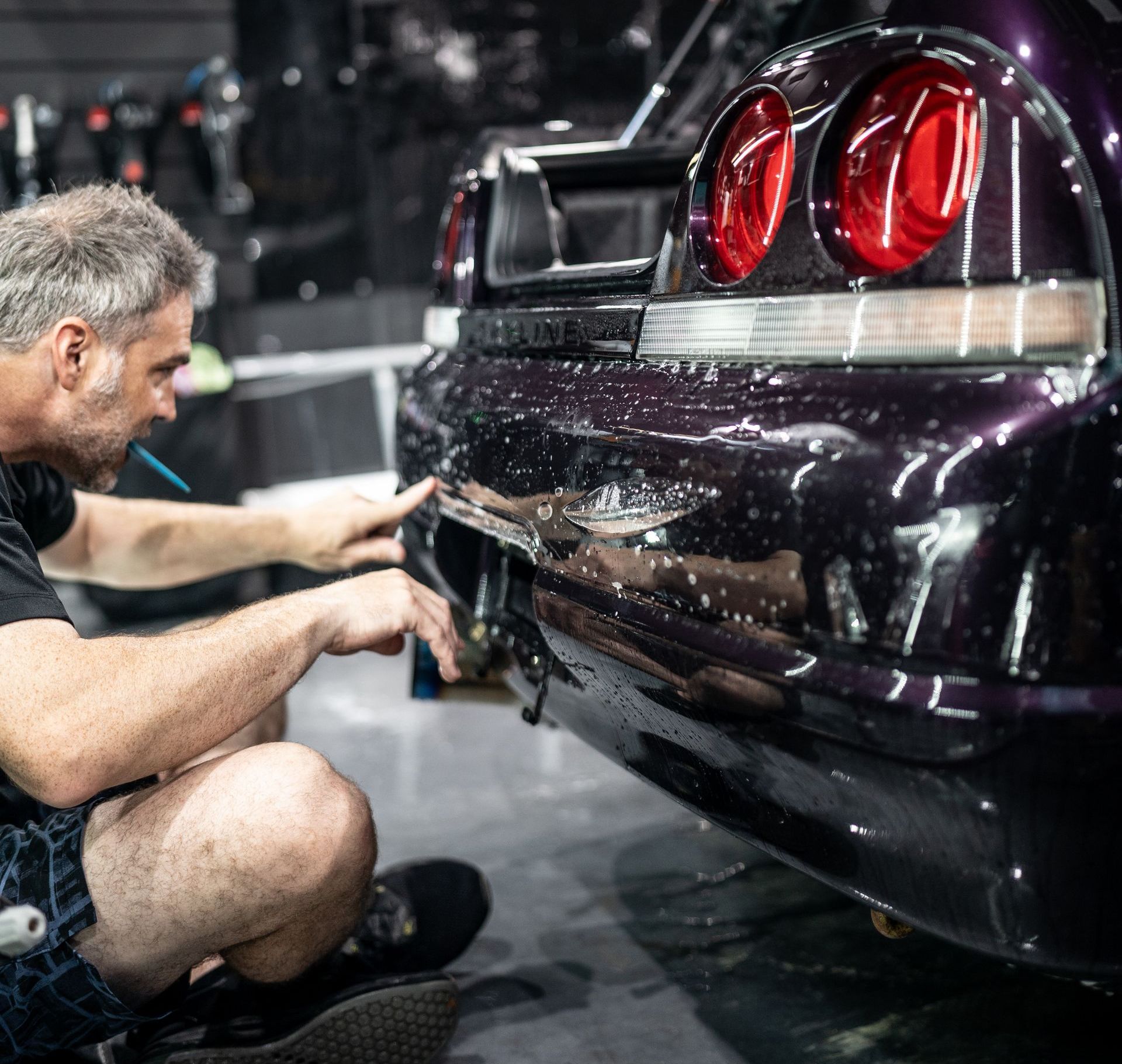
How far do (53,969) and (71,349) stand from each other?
74cm

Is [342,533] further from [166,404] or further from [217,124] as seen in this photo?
[217,124]

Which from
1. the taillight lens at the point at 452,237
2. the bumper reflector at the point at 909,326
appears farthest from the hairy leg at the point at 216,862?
the taillight lens at the point at 452,237

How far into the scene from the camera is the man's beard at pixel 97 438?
1.54 meters

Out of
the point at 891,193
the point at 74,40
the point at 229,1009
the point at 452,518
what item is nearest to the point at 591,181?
the point at 452,518

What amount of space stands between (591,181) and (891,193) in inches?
41.4

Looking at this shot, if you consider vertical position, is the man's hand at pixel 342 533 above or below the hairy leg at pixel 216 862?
above

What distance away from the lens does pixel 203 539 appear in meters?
2.03

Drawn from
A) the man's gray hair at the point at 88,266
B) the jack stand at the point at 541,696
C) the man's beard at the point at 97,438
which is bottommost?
the jack stand at the point at 541,696

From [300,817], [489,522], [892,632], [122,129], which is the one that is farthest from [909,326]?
[122,129]

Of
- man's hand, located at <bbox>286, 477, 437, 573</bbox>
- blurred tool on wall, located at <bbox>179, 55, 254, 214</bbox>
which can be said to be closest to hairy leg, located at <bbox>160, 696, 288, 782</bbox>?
man's hand, located at <bbox>286, 477, 437, 573</bbox>

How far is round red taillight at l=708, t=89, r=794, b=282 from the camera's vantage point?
1.22 metres

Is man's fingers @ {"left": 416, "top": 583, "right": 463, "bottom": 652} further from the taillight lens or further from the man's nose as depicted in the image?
the taillight lens

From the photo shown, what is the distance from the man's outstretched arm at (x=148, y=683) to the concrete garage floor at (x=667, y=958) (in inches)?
24.1

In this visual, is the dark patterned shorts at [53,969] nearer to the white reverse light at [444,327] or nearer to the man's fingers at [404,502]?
the man's fingers at [404,502]
